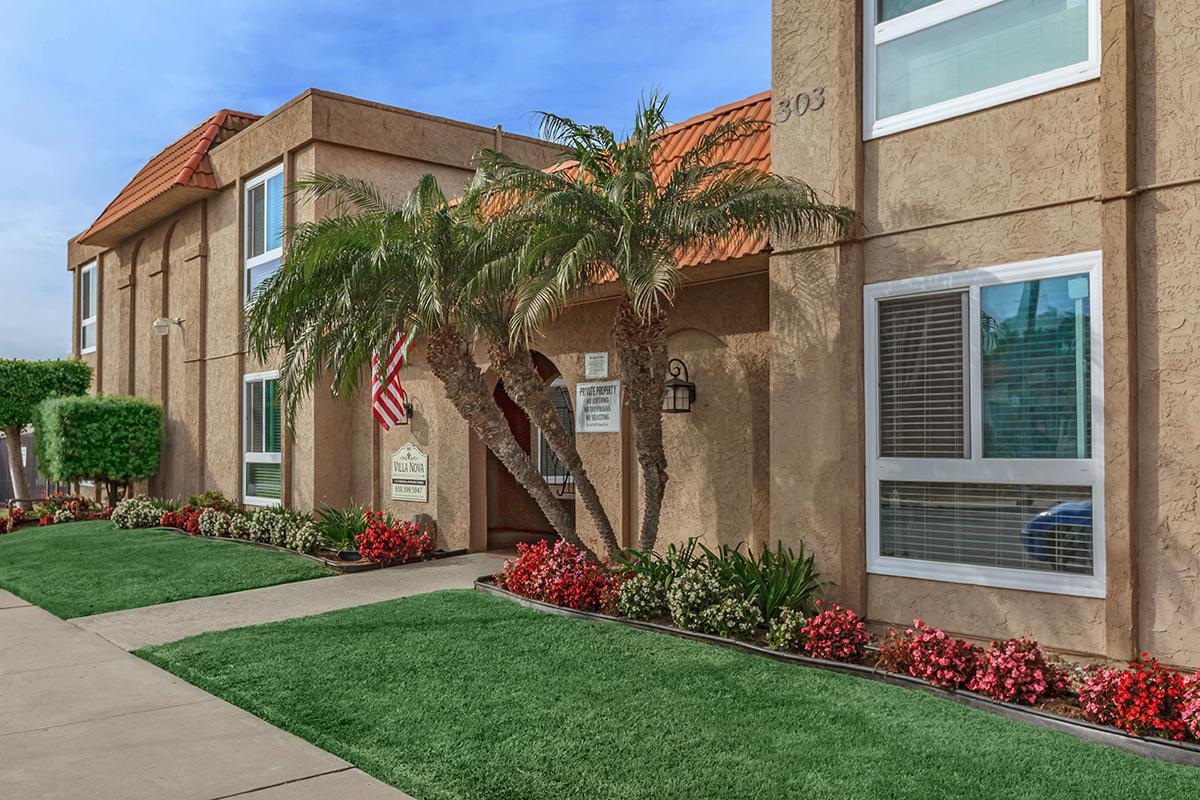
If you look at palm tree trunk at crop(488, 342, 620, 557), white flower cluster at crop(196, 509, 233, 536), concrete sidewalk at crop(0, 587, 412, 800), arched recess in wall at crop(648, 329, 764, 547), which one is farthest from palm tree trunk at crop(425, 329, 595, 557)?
white flower cluster at crop(196, 509, 233, 536)

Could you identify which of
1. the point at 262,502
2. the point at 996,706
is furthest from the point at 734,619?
the point at 262,502

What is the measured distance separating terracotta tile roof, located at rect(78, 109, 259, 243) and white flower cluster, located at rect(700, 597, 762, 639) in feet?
46.4

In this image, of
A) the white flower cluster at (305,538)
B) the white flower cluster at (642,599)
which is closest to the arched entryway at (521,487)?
the white flower cluster at (305,538)

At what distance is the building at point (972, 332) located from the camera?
616 cm

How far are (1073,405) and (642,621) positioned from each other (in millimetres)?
3614

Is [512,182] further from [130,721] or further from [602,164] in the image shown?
[130,721]

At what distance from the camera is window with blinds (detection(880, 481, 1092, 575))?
21.5 feet

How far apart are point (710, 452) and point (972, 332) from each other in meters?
3.45

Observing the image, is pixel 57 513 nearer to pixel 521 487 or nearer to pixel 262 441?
pixel 262 441

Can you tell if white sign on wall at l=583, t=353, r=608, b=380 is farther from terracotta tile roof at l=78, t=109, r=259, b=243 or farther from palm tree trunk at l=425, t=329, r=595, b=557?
terracotta tile roof at l=78, t=109, r=259, b=243

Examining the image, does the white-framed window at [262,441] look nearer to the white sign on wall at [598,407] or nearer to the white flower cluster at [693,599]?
the white sign on wall at [598,407]

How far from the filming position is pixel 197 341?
1867 cm

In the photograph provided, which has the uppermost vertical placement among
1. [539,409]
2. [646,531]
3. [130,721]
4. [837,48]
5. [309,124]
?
[309,124]

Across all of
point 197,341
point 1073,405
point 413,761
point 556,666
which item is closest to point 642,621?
point 556,666
